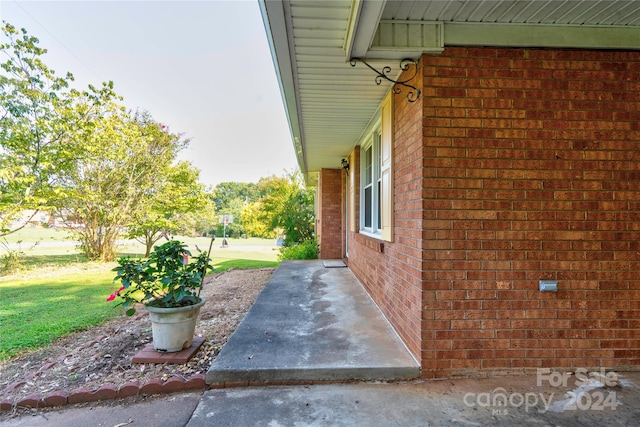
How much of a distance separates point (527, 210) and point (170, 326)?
316 cm

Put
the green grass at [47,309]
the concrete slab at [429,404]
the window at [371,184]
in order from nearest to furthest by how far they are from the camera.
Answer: the concrete slab at [429,404] < the green grass at [47,309] < the window at [371,184]

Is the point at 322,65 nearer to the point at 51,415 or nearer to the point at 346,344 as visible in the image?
the point at 346,344

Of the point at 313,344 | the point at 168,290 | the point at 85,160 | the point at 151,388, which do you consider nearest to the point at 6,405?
the point at 151,388

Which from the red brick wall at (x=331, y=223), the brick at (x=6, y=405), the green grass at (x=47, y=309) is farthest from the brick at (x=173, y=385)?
the red brick wall at (x=331, y=223)

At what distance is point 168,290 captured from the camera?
2.88m

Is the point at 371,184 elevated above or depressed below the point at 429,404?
above

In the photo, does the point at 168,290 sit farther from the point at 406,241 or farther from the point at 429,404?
the point at 429,404

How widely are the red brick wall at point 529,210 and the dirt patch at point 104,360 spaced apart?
2.07 m

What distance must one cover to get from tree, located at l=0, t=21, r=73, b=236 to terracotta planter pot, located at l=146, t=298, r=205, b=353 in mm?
8003

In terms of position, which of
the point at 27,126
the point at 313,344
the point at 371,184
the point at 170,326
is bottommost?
the point at 313,344

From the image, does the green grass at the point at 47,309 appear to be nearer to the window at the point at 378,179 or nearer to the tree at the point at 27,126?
the tree at the point at 27,126

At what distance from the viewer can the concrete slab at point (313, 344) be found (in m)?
2.37

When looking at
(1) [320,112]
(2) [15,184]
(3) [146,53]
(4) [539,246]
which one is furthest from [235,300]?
(3) [146,53]

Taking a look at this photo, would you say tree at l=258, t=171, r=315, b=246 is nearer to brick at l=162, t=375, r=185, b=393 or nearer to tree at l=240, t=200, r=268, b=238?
tree at l=240, t=200, r=268, b=238
